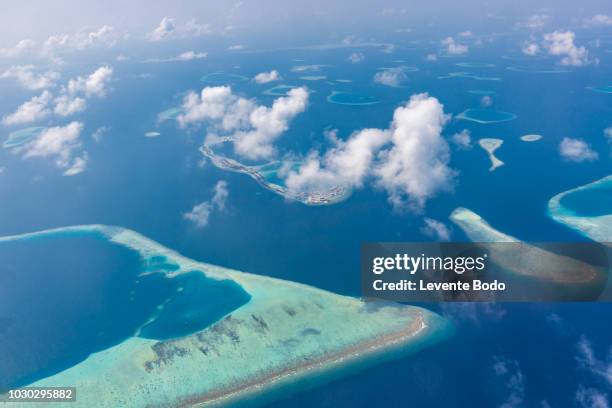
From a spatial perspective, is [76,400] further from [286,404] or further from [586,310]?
[586,310]

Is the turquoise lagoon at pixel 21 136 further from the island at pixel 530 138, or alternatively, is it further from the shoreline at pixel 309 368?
the island at pixel 530 138

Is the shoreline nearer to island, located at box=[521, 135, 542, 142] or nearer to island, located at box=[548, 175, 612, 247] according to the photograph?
island, located at box=[548, 175, 612, 247]

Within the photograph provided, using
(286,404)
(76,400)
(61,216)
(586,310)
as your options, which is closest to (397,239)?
(586,310)

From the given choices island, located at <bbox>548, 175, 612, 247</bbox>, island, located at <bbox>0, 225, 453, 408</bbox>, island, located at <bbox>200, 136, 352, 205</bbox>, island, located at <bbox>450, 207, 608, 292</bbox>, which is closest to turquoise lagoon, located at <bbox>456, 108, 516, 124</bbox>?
island, located at <bbox>548, 175, 612, 247</bbox>

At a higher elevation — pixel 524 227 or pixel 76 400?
pixel 524 227

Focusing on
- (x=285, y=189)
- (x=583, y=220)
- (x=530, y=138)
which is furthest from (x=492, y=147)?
(x=285, y=189)

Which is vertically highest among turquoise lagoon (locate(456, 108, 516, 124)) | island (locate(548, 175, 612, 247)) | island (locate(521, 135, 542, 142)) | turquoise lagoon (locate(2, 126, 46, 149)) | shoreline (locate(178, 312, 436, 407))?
turquoise lagoon (locate(456, 108, 516, 124))

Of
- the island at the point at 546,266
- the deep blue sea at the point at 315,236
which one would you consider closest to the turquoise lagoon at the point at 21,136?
the deep blue sea at the point at 315,236

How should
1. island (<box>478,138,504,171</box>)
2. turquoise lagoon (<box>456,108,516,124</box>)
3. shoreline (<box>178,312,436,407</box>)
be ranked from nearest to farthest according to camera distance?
shoreline (<box>178,312,436,407</box>) → island (<box>478,138,504,171</box>) → turquoise lagoon (<box>456,108,516,124</box>)
